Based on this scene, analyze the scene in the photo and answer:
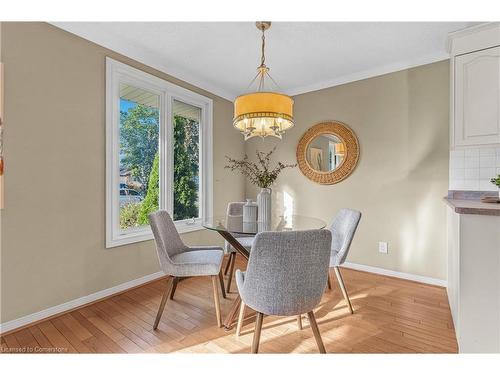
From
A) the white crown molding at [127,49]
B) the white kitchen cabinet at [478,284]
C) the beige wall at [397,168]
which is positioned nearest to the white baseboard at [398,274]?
the beige wall at [397,168]

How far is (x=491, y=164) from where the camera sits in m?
2.29

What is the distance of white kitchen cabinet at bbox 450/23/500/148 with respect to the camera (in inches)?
80.6

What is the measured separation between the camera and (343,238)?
2.25 metres

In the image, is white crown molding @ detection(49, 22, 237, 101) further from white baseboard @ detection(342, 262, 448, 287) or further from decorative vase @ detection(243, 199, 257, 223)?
white baseboard @ detection(342, 262, 448, 287)

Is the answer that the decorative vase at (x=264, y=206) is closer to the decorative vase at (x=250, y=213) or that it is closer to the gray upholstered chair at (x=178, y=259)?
the decorative vase at (x=250, y=213)

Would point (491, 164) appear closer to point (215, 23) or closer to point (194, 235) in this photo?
point (215, 23)

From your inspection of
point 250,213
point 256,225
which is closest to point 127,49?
point 250,213

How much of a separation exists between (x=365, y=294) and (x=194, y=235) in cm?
208

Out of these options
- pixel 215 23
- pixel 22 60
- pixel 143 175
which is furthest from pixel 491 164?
pixel 22 60


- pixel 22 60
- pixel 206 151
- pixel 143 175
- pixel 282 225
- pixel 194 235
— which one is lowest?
pixel 194 235

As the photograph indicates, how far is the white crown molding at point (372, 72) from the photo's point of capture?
263 cm

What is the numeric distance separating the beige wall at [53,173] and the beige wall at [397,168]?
2.61 metres

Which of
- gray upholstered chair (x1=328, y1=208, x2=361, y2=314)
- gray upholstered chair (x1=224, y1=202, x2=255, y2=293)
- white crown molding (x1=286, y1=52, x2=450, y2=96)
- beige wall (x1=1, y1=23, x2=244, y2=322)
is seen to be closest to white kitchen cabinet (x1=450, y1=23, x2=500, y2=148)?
white crown molding (x1=286, y1=52, x2=450, y2=96)

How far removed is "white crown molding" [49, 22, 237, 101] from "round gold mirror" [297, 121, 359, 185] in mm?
1598
